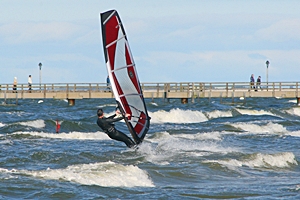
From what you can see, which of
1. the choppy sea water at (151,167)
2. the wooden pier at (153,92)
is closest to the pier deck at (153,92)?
the wooden pier at (153,92)

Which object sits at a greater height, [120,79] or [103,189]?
[120,79]

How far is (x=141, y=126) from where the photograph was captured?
15.2 metres

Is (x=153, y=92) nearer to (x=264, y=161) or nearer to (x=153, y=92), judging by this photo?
(x=153, y=92)

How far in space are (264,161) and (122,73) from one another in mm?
4034

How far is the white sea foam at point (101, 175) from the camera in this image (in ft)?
39.5

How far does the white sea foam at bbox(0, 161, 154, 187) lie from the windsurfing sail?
155cm

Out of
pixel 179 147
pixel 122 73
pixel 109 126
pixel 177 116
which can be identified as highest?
pixel 122 73

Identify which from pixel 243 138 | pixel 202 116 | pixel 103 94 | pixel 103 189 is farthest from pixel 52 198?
pixel 103 94

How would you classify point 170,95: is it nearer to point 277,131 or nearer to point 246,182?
point 277,131

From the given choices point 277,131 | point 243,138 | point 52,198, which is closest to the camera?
point 52,198

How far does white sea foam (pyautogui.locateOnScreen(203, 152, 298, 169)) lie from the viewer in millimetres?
15022

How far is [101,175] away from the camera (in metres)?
12.5

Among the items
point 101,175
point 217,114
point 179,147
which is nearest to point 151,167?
point 101,175

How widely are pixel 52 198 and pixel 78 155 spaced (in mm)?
5664
